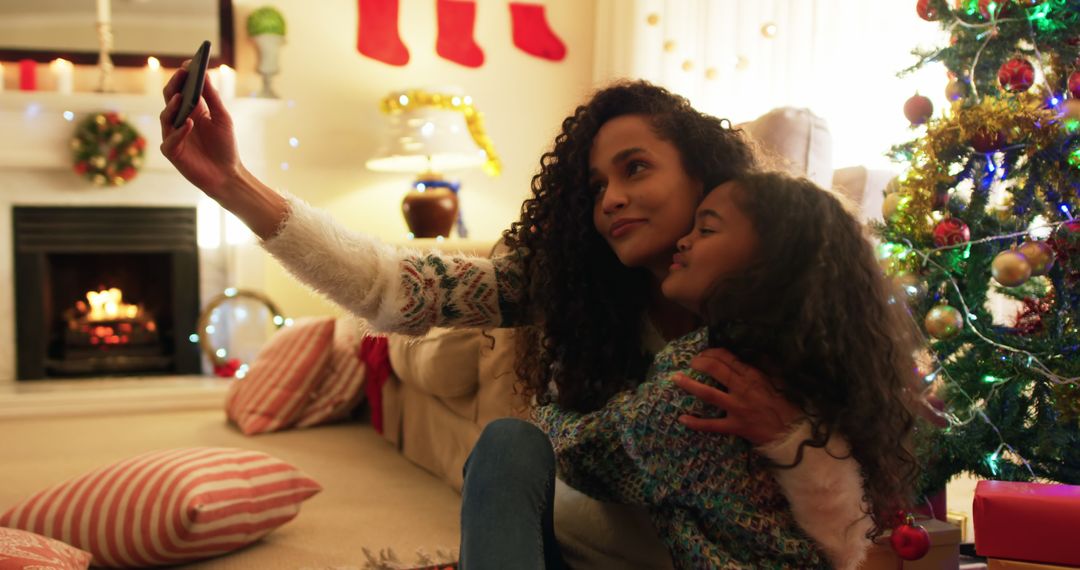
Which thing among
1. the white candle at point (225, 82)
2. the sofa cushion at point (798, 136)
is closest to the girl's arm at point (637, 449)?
the sofa cushion at point (798, 136)

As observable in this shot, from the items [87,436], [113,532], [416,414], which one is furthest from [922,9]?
[87,436]

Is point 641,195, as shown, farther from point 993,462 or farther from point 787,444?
point 993,462

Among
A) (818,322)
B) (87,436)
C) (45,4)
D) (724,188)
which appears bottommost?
(87,436)

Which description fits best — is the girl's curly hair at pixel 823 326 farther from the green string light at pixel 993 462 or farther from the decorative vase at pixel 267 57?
the decorative vase at pixel 267 57

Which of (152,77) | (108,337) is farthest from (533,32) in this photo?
(108,337)

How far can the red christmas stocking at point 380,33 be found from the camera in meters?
4.05

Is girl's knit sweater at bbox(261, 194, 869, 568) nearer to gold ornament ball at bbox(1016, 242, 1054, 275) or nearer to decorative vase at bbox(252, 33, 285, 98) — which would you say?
gold ornament ball at bbox(1016, 242, 1054, 275)

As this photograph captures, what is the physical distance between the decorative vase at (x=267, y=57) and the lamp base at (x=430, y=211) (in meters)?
0.83

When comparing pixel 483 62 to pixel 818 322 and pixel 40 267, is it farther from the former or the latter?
pixel 818 322

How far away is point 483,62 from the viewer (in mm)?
4207

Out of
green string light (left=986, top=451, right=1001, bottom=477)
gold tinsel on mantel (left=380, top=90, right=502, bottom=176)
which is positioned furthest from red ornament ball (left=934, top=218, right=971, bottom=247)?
gold tinsel on mantel (left=380, top=90, right=502, bottom=176)

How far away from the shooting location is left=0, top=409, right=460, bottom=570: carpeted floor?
5.72 ft

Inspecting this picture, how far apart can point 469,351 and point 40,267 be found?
2.51 m

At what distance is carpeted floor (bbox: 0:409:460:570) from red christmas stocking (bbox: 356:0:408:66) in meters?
1.62
